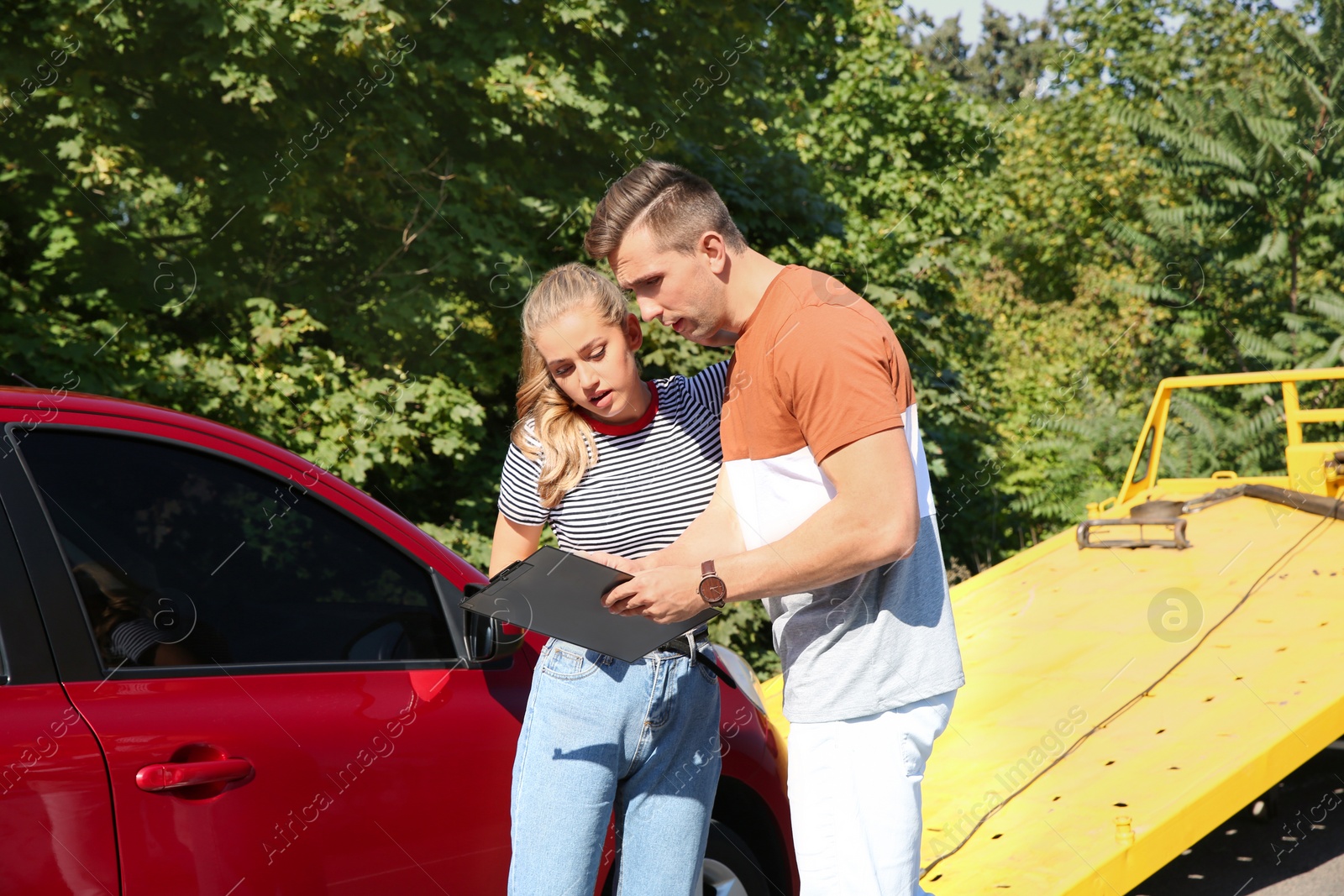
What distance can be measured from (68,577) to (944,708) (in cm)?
161

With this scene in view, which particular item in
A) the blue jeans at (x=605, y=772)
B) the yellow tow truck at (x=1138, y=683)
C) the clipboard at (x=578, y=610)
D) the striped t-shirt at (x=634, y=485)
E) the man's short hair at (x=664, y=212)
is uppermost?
the man's short hair at (x=664, y=212)

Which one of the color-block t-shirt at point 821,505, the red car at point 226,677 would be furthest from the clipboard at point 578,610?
the red car at point 226,677

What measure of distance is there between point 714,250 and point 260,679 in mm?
1222

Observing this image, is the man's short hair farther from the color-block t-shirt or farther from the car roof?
the car roof

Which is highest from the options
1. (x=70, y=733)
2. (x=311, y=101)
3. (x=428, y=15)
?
(x=428, y=15)

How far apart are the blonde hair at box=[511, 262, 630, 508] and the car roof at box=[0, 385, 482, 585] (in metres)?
0.40

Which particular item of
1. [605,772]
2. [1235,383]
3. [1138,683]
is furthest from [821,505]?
[1235,383]

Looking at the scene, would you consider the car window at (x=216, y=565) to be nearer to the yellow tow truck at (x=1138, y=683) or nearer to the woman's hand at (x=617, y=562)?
the woman's hand at (x=617, y=562)

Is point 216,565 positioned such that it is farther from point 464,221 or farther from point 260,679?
point 464,221

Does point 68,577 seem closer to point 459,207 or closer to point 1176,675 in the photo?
point 1176,675

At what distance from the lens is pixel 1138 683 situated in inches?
171

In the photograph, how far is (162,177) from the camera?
798cm

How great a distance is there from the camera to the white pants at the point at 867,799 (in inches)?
77.5

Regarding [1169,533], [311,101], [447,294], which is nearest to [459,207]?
[447,294]
